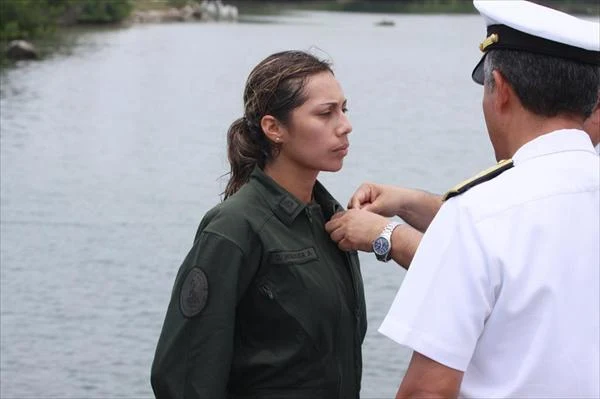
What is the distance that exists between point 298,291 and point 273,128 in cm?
44

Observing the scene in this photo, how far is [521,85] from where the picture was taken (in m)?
2.53

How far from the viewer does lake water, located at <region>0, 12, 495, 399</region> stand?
11.0 m

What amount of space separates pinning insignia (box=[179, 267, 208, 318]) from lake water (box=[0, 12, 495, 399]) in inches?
39.4

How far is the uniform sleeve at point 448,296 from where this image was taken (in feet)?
7.92

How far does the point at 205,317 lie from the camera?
3117mm

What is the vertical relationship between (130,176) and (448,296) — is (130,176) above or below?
below

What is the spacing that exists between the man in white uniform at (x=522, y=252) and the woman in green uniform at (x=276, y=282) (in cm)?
69

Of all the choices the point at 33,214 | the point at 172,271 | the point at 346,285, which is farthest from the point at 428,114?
the point at 346,285

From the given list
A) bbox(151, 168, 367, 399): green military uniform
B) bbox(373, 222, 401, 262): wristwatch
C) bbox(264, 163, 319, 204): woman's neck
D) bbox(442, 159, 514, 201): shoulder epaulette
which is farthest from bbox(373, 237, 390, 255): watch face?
bbox(442, 159, 514, 201): shoulder epaulette

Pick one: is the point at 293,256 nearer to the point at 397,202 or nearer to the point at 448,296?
the point at 397,202

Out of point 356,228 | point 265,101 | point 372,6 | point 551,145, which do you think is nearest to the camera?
point 551,145

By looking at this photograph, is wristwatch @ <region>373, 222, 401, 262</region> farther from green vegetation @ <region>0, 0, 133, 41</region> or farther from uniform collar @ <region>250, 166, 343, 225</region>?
green vegetation @ <region>0, 0, 133, 41</region>

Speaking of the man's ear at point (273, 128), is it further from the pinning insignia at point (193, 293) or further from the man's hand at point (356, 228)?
the pinning insignia at point (193, 293)

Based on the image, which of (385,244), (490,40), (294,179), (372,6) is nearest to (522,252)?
(490,40)
